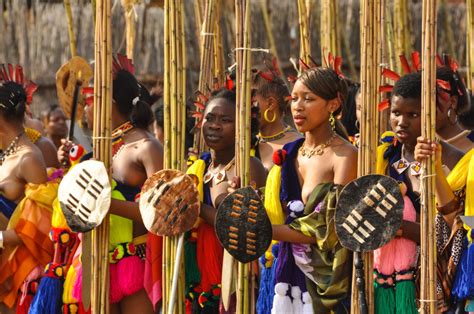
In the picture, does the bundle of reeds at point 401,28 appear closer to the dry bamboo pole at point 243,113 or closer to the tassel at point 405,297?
the dry bamboo pole at point 243,113

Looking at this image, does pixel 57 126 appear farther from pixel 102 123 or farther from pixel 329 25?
pixel 102 123

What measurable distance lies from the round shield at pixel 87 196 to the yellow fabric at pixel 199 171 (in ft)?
1.51

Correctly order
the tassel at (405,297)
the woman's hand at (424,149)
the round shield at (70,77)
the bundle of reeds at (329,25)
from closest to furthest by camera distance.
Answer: the woman's hand at (424,149) → the tassel at (405,297) → the bundle of reeds at (329,25) → the round shield at (70,77)

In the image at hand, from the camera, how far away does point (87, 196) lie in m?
5.30

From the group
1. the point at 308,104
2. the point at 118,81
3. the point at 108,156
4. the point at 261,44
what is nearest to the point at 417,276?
the point at 308,104

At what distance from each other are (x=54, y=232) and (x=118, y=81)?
2.77ft

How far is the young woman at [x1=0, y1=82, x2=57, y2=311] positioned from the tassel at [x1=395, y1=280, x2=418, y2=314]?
2133mm

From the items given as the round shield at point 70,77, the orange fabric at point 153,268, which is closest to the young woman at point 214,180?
the orange fabric at point 153,268

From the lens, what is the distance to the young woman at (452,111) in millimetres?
5008

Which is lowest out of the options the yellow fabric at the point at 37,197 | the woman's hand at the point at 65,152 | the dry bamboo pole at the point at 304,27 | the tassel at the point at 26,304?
the tassel at the point at 26,304

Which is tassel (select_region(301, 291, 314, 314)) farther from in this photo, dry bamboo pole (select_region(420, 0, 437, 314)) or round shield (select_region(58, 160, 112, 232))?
round shield (select_region(58, 160, 112, 232))

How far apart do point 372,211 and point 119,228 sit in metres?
1.50

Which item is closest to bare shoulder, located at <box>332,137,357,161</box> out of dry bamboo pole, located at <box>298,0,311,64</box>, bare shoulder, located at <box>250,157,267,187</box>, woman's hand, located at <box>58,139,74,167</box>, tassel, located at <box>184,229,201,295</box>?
bare shoulder, located at <box>250,157,267,187</box>

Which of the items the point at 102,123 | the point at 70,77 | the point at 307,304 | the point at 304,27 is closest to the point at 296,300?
the point at 307,304
